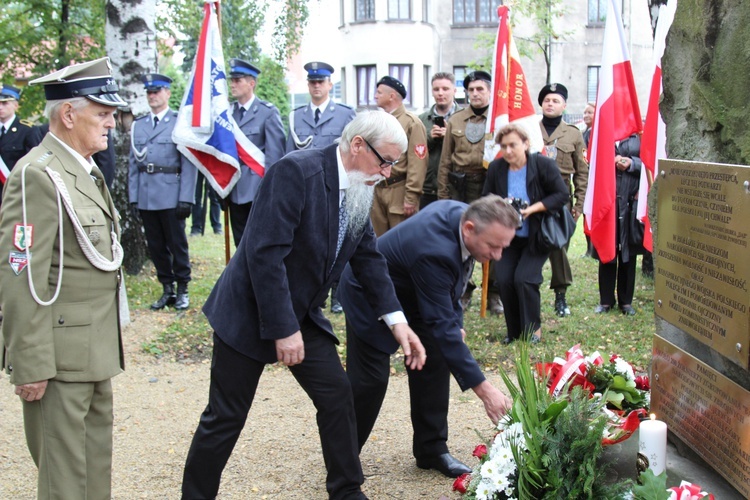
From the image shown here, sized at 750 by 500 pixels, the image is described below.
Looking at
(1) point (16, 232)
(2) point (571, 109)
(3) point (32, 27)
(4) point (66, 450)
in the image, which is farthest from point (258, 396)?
(2) point (571, 109)

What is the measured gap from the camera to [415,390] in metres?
4.42

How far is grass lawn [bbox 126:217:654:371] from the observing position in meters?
6.45

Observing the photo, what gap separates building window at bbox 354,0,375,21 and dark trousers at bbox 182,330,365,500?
Result: 2929cm

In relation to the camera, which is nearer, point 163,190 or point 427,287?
point 427,287

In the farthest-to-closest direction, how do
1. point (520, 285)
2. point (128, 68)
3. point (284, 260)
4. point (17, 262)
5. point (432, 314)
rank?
point (128, 68)
point (520, 285)
point (432, 314)
point (284, 260)
point (17, 262)

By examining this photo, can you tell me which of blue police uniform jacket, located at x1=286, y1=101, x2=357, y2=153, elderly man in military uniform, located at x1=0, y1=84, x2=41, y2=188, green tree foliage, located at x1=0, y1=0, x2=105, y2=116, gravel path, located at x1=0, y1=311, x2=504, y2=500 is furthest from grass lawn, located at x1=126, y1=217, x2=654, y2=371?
green tree foliage, located at x1=0, y1=0, x2=105, y2=116

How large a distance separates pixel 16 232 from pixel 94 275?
0.35 m

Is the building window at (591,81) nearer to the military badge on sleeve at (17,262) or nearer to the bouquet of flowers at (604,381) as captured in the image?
the bouquet of flowers at (604,381)

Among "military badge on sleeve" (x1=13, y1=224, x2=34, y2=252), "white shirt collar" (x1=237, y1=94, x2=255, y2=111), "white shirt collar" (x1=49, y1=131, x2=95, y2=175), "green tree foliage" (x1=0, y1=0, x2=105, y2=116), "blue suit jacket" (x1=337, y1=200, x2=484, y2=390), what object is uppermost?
"green tree foliage" (x1=0, y1=0, x2=105, y2=116)

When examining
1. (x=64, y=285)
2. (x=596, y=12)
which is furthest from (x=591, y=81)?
(x=64, y=285)

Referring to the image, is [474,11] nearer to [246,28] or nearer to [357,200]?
[246,28]

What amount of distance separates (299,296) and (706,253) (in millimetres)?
1661

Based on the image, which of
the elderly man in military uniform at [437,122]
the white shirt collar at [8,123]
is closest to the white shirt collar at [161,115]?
the white shirt collar at [8,123]

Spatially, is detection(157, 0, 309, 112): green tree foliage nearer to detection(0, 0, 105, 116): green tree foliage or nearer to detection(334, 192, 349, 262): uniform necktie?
detection(0, 0, 105, 116): green tree foliage
